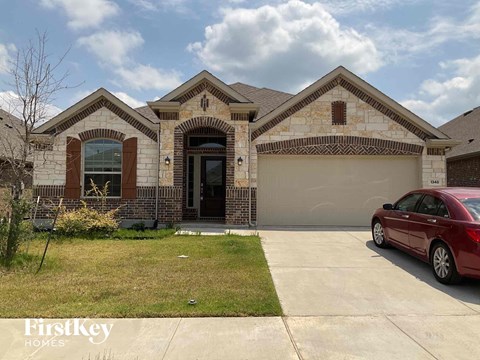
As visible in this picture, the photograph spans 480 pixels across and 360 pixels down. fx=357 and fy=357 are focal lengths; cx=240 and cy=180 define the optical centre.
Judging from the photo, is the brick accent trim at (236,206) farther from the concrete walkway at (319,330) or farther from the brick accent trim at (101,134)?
the concrete walkway at (319,330)

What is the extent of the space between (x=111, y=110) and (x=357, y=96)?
872cm

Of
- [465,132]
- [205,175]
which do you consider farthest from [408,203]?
[465,132]

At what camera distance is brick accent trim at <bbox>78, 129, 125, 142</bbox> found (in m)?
12.4

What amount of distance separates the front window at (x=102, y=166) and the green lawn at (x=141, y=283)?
3938 millimetres

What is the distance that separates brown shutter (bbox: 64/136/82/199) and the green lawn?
375cm

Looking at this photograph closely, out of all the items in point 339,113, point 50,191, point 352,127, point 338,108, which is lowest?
point 50,191

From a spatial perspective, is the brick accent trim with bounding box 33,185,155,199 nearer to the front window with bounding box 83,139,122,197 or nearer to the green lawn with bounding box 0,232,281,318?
the front window with bounding box 83,139,122,197

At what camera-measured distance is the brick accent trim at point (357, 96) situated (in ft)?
41.3

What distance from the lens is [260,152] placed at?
12.5 m

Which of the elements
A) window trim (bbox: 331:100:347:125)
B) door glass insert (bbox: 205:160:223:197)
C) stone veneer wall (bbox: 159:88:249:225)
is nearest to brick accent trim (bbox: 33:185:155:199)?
stone veneer wall (bbox: 159:88:249:225)

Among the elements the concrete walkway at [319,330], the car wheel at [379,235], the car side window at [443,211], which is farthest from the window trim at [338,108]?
the concrete walkway at [319,330]

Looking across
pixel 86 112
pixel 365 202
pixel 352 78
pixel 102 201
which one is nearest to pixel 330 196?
pixel 365 202

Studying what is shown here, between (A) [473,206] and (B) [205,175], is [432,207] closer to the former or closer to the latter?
(A) [473,206]

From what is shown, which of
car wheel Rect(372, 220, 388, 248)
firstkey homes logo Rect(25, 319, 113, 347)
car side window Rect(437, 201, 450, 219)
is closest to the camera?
firstkey homes logo Rect(25, 319, 113, 347)
